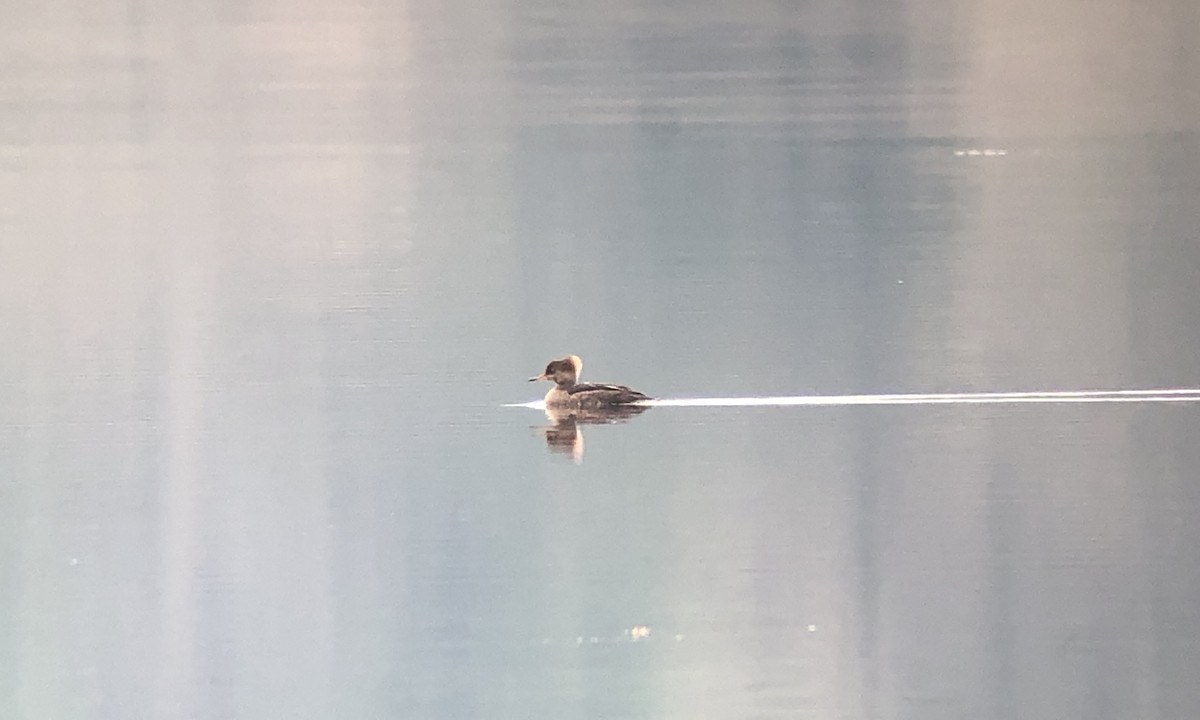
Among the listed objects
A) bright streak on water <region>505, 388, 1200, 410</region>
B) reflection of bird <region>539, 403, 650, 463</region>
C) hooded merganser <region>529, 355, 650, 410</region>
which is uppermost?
hooded merganser <region>529, 355, 650, 410</region>

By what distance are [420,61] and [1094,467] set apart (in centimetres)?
122

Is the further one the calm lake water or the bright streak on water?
the bright streak on water

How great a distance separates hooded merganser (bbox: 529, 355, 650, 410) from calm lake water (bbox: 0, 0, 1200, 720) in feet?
0.09

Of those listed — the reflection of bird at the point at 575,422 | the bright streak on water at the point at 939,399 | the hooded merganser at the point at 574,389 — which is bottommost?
the reflection of bird at the point at 575,422

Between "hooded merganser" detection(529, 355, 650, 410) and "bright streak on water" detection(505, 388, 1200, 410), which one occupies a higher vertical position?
"hooded merganser" detection(529, 355, 650, 410)

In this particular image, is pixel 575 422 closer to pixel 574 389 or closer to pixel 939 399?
pixel 574 389

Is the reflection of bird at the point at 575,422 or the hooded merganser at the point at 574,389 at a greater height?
the hooded merganser at the point at 574,389

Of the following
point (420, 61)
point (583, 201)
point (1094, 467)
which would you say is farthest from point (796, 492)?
point (420, 61)

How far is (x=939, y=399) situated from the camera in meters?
1.54

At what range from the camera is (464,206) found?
1.62m

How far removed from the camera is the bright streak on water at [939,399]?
60.0 inches

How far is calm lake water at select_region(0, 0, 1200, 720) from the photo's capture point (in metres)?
1.39

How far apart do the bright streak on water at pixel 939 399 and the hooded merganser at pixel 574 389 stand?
0.08ft

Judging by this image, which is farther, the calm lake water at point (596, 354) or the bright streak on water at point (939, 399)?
the bright streak on water at point (939, 399)
